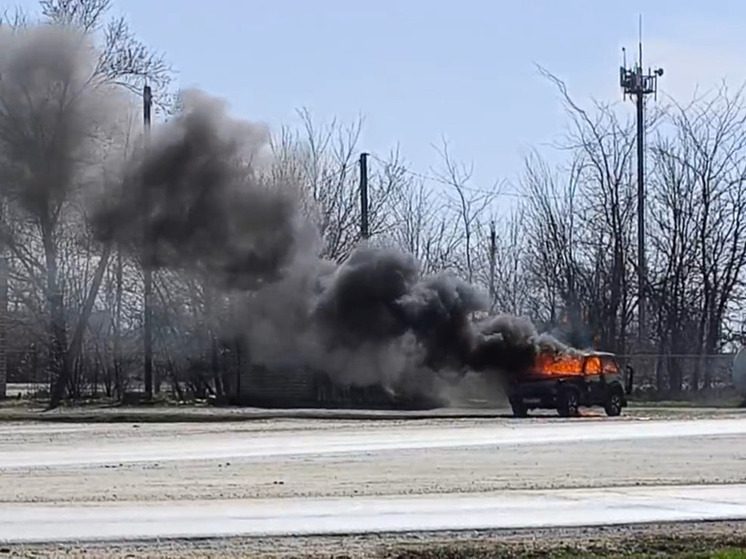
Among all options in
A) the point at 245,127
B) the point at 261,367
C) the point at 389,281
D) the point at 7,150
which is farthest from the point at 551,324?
the point at 7,150

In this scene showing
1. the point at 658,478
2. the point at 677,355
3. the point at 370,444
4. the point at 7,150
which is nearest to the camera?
the point at 658,478

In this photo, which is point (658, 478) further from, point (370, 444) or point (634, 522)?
point (370, 444)

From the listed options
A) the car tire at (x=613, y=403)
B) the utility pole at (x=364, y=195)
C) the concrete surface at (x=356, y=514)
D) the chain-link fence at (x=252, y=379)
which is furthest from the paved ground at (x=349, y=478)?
the utility pole at (x=364, y=195)

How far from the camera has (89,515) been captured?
56.1 ft

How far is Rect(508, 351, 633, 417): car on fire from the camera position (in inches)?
1767

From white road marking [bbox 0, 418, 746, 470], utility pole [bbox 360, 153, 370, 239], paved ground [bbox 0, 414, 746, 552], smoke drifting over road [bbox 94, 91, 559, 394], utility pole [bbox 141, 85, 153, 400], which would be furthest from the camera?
utility pole [bbox 360, 153, 370, 239]

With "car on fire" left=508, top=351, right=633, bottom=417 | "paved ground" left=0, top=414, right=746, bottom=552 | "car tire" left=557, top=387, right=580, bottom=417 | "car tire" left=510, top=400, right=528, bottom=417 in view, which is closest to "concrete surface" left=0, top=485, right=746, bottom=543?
Answer: "paved ground" left=0, top=414, right=746, bottom=552

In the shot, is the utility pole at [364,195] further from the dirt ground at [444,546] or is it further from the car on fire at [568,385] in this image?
the dirt ground at [444,546]

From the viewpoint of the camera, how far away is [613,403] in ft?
152

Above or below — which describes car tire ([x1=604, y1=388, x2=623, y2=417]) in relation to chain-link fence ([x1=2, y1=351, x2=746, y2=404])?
below

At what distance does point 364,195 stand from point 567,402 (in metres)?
18.1

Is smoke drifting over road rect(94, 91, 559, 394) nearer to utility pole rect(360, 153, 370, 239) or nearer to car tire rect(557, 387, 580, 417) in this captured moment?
car tire rect(557, 387, 580, 417)

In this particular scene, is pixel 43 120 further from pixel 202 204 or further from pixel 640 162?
pixel 640 162

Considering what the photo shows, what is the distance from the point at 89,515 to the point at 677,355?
51.5 meters
